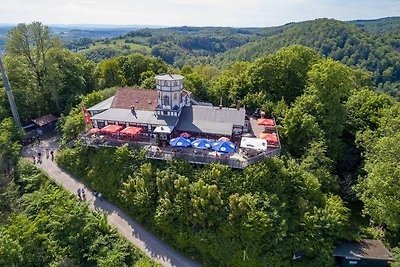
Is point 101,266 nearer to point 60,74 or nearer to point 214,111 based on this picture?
point 214,111

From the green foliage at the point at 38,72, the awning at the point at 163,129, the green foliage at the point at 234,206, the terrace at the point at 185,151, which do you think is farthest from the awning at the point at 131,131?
the green foliage at the point at 38,72

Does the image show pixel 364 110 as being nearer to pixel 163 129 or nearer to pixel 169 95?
pixel 169 95

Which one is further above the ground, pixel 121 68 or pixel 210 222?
pixel 121 68

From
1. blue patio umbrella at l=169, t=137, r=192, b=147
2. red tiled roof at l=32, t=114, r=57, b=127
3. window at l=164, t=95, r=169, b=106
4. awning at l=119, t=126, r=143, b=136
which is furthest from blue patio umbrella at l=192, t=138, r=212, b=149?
red tiled roof at l=32, t=114, r=57, b=127

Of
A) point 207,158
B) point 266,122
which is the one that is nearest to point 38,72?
point 207,158

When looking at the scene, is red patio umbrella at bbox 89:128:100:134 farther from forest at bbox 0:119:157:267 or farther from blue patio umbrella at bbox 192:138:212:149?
blue patio umbrella at bbox 192:138:212:149

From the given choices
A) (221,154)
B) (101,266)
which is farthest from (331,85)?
(101,266)

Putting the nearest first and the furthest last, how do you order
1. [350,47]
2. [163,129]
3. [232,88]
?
[163,129]
[232,88]
[350,47]
